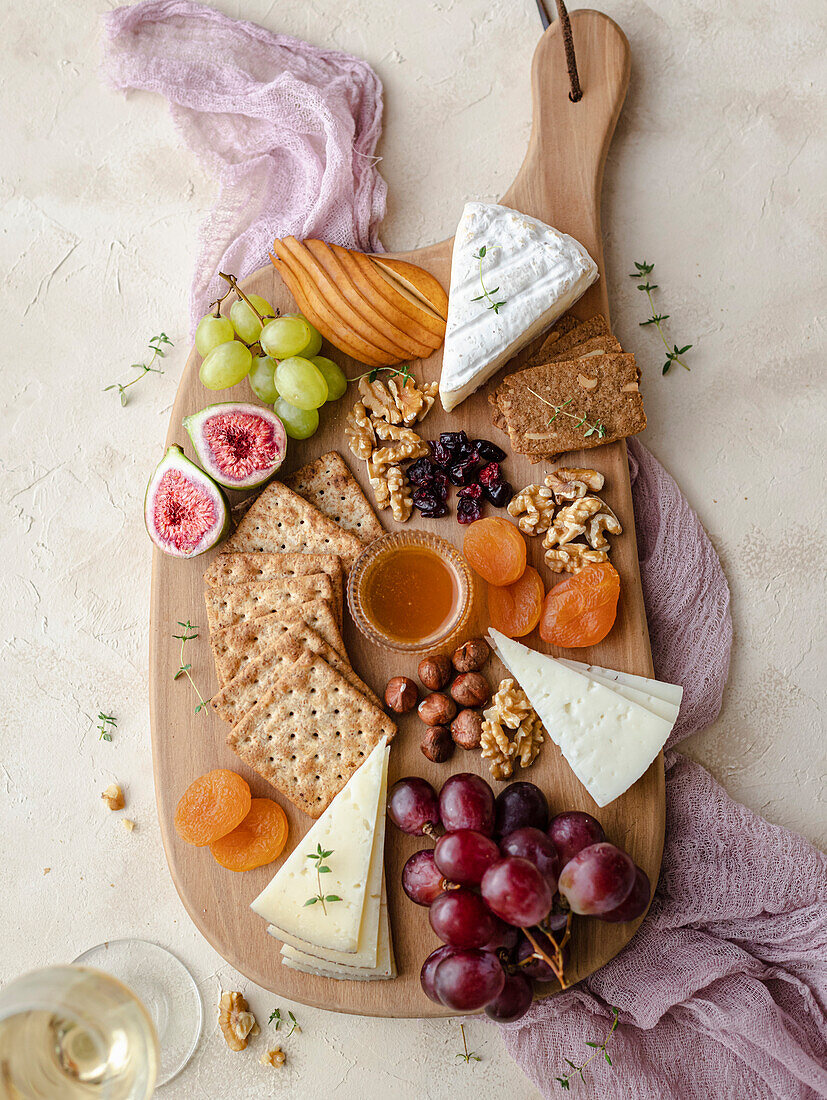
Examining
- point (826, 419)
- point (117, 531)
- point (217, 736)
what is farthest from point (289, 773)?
point (826, 419)

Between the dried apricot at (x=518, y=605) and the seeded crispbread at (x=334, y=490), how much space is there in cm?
39

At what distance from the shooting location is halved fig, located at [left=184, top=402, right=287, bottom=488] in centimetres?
214

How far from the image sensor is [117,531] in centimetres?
243

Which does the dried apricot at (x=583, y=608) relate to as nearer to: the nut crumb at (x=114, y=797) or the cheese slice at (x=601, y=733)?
the cheese slice at (x=601, y=733)

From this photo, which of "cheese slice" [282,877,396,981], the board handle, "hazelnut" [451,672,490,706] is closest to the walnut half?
"cheese slice" [282,877,396,981]

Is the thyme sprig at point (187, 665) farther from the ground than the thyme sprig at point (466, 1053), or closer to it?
farther from the ground

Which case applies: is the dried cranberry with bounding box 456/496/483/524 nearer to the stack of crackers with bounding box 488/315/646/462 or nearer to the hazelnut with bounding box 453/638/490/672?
the stack of crackers with bounding box 488/315/646/462

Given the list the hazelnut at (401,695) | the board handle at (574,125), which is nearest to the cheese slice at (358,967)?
the hazelnut at (401,695)

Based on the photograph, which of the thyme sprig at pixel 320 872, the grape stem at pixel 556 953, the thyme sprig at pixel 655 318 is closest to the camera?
the grape stem at pixel 556 953

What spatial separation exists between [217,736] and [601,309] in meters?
1.62

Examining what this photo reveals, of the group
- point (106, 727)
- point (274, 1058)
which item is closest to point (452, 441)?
point (106, 727)

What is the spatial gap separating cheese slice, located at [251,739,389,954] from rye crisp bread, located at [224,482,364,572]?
→ 0.60 metres

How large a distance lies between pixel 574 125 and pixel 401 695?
1.70 m

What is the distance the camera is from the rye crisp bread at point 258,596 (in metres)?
2.12
